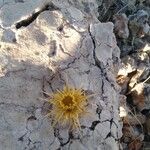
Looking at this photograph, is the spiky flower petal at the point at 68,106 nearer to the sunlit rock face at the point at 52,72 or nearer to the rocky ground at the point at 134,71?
the sunlit rock face at the point at 52,72

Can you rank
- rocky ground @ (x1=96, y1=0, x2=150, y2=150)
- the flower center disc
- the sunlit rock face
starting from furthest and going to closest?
rocky ground @ (x1=96, y1=0, x2=150, y2=150), the sunlit rock face, the flower center disc

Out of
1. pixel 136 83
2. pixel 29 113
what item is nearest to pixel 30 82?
pixel 29 113

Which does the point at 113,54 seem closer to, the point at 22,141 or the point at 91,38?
the point at 91,38

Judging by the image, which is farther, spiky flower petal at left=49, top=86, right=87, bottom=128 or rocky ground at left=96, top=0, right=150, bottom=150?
rocky ground at left=96, top=0, right=150, bottom=150

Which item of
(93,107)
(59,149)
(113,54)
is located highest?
(113,54)

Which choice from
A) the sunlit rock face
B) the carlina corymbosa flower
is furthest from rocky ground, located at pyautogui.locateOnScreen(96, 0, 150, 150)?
the carlina corymbosa flower

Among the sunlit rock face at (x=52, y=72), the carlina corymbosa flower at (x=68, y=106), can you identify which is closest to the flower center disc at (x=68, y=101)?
the carlina corymbosa flower at (x=68, y=106)

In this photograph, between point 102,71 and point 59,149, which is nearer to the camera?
point 59,149

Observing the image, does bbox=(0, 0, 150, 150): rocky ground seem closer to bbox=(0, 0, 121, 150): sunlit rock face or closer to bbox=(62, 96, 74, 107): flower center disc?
bbox=(0, 0, 121, 150): sunlit rock face

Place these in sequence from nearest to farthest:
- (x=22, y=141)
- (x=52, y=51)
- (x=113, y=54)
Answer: (x=22, y=141) → (x=52, y=51) → (x=113, y=54)
